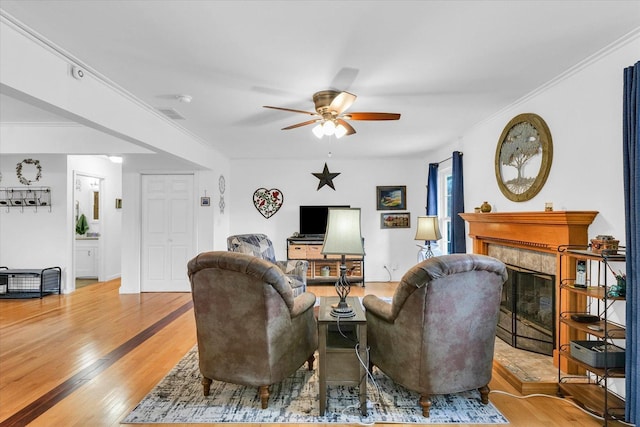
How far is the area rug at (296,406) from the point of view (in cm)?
222

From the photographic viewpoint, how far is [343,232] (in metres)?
2.40

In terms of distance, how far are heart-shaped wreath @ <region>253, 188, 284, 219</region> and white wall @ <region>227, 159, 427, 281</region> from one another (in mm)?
73

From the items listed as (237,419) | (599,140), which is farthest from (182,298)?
(599,140)

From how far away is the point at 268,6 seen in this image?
1901 millimetres

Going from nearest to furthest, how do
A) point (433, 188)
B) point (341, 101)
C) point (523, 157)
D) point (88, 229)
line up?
1. point (341, 101)
2. point (523, 157)
3. point (433, 188)
4. point (88, 229)

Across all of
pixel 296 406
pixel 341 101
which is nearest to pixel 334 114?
pixel 341 101

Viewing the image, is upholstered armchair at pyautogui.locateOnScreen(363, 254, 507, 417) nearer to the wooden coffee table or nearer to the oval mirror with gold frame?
the wooden coffee table

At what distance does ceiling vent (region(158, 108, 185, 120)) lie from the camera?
147 inches

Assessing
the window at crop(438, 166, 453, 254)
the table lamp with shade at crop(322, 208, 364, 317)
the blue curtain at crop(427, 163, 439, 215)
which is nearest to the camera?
the table lamp with shade at crop(322, 208, 364, 317)

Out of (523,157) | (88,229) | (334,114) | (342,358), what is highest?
(334,114)

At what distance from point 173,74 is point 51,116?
8.46 feet

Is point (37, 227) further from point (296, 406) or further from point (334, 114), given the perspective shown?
point (296, 406)

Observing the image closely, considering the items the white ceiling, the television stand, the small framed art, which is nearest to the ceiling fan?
the white ceiling

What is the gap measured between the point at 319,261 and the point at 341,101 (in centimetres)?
415
